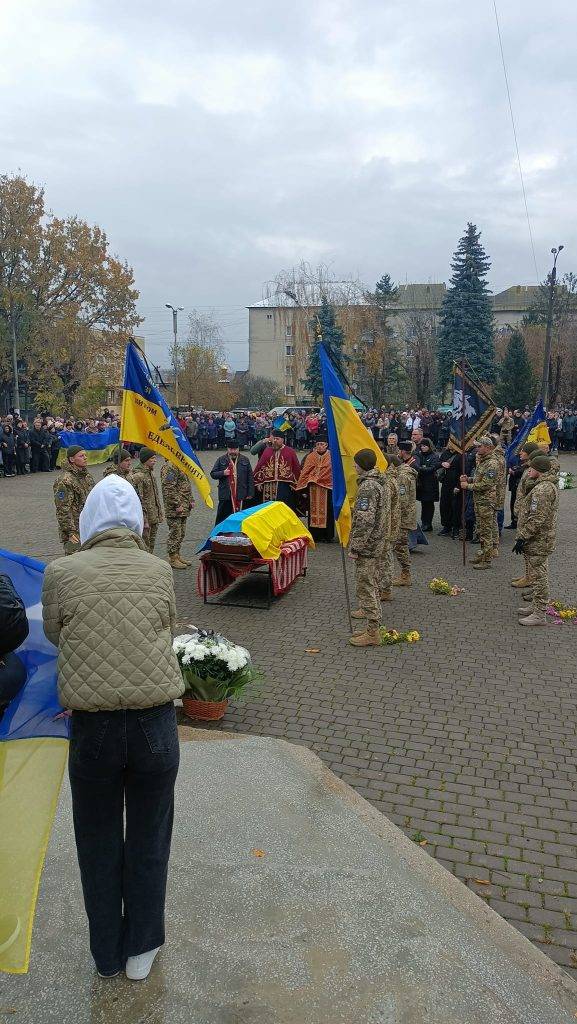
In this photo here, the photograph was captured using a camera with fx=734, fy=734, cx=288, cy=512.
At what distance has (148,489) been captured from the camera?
10.8 meters

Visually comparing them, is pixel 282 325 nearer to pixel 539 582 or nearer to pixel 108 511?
pixel 539 582

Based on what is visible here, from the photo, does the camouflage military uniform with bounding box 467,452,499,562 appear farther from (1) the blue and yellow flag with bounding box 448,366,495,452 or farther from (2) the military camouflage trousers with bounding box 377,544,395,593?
(2) the military camouflage trousers with bounding box 377,544,395,593

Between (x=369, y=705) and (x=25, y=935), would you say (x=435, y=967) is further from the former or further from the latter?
(x=369, y=705)

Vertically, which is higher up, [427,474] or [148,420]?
[148,420]

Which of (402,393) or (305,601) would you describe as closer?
(305,601)

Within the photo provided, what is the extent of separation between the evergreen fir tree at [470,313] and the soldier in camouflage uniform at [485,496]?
3377 cm

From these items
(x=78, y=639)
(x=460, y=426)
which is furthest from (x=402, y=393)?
(x=78, y=639)

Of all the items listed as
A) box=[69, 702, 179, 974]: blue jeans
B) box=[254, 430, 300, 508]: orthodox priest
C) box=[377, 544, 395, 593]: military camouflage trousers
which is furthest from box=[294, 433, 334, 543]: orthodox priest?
box=[69, 702, 179, 974]: blue jeans

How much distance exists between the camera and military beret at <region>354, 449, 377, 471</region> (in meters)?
7.67

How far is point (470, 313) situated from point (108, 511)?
4435 centimetres

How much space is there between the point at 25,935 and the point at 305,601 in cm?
687

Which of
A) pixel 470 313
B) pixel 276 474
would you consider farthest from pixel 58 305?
pixel 276 474

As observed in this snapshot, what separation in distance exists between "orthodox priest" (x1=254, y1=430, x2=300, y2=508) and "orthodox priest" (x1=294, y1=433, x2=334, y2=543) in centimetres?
18

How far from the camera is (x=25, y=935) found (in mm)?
2959
